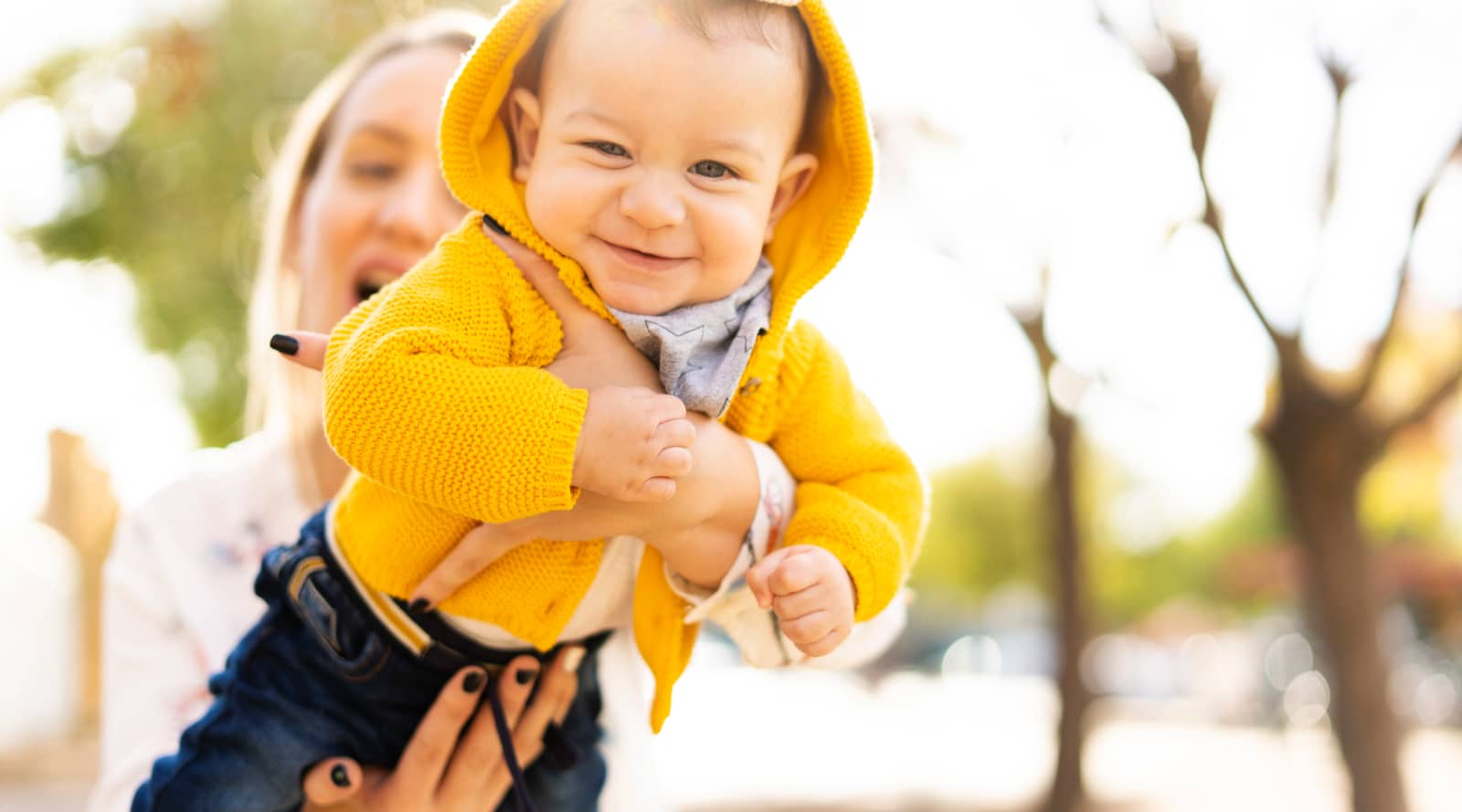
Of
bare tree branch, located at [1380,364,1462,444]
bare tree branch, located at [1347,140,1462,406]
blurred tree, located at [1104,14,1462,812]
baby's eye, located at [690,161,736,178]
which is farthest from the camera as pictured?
blurred tree, located at [1104,14,1462,812]

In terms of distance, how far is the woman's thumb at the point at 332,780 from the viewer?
72.7 inches

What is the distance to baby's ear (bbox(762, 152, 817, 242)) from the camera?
1.80 meters

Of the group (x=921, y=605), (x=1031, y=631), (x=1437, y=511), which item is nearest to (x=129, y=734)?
(x=1437, y=511)

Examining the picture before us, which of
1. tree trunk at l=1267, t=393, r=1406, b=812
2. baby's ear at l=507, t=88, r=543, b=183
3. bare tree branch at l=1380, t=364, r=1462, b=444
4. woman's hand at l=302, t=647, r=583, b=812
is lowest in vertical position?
tree trunk at l=1267, t=393, r=1406, b=812

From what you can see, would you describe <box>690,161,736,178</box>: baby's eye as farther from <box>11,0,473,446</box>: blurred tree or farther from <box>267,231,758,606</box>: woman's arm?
<box>11,0,473,446</box>: blurred tree

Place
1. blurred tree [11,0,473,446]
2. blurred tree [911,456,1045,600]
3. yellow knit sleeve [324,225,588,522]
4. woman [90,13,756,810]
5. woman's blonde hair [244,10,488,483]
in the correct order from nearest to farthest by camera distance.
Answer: yellow knit sleeve [324,225,588,522], woman [90,13,756,810], woman's blonde hair [244,10,488,483], blurred tree [11,0,473,446], blurred tree [911,456,1045,600]

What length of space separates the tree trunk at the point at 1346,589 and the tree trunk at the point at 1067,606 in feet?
9.99

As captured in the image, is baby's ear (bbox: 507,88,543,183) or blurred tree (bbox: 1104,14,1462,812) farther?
A: blurred tree (bbox: 1104,14,1462,812)

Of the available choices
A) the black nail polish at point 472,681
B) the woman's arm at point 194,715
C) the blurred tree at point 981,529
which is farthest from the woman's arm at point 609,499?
the blurred tree at point 981,529

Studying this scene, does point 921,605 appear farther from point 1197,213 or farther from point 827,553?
point 827,553

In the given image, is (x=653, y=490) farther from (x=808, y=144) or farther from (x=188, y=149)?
(x=188, y=149)

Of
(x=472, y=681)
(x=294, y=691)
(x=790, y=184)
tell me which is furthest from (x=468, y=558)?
(x=790, y=184)

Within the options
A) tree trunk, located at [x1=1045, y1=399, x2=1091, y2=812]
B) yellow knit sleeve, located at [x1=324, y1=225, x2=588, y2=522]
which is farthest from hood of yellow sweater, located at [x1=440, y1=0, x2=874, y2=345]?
tree trunk, located at [x1=1045, y1=399, x2=1091, y2=812]

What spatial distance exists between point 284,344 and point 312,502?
117 cm
